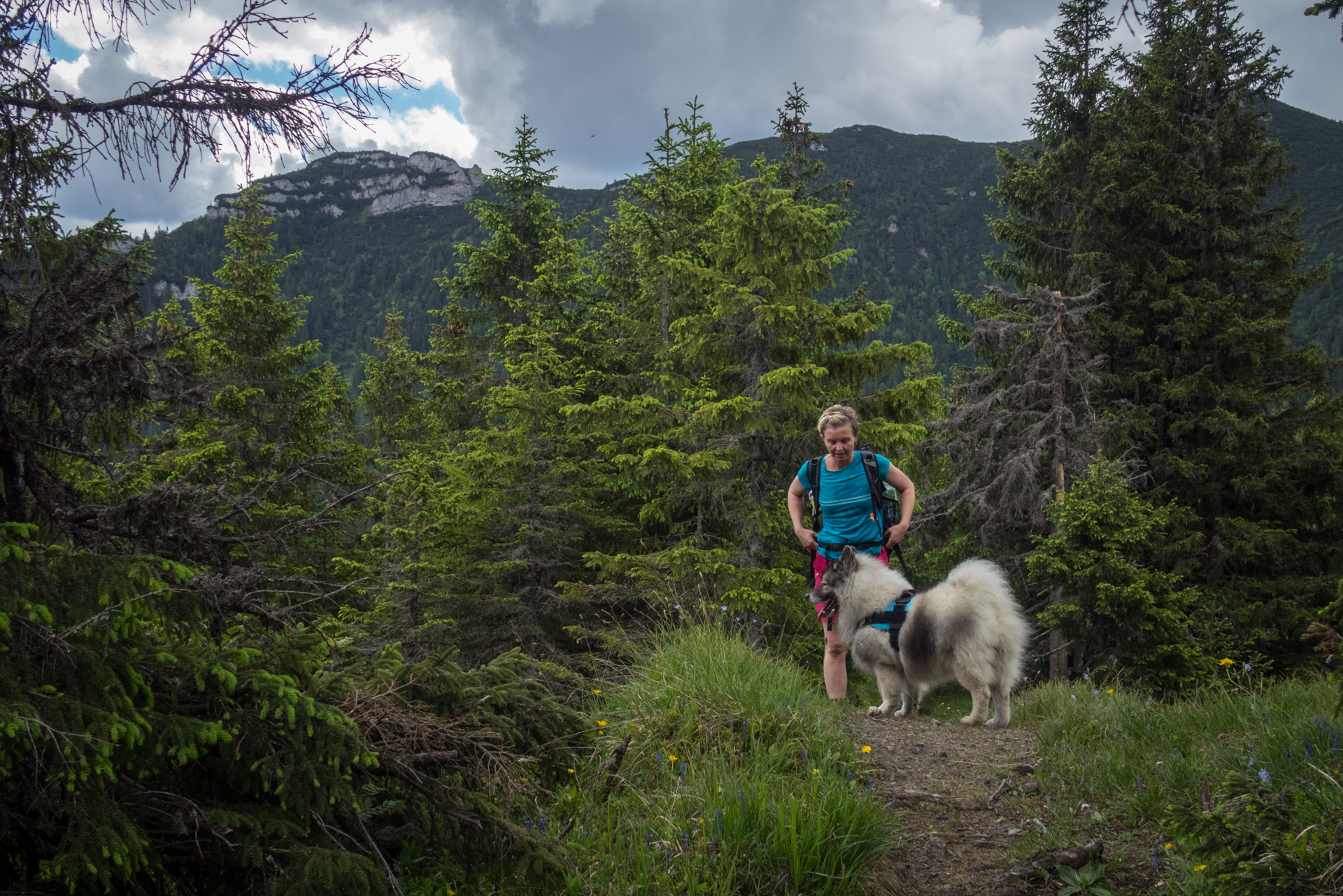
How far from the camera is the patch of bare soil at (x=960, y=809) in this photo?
109 inches

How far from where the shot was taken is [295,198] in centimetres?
18925

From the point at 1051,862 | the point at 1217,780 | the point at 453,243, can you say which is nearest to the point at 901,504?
the point at 1217,780

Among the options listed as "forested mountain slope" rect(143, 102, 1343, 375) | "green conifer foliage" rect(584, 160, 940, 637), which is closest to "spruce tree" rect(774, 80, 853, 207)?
"green conifer foliage" rect(584, 160, 940, 637)

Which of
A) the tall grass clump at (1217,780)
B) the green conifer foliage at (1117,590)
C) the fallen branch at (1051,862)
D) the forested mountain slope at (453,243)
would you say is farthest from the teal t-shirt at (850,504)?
the forested mountain slope at (453,243)

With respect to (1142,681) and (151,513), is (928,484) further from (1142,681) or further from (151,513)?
(151,513)

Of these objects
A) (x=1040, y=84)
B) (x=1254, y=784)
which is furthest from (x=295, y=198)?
(x=1254, y=784)

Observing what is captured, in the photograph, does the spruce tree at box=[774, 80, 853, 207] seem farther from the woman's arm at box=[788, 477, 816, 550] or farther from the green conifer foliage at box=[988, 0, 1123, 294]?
the woman's arm at box=[788, 477, 816, 550]

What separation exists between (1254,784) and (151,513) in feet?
12.7

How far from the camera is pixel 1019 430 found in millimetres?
15562

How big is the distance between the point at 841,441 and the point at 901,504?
68 cm

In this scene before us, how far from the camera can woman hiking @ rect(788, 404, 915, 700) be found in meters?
5.23

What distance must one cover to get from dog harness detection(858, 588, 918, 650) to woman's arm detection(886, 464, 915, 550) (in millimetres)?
385

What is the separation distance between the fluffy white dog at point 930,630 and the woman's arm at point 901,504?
0.24m

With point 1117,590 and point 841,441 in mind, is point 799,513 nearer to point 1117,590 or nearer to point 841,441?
point 841,441
